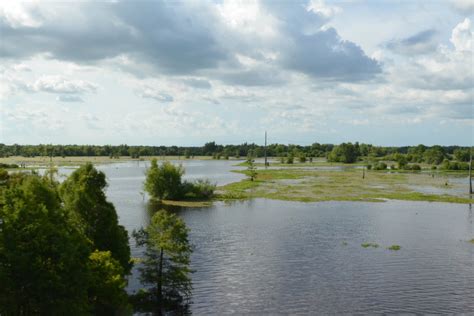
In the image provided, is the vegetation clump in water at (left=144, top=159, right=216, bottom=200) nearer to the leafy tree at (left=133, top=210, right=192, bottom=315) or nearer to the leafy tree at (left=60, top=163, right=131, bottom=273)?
the leafy tree at (left=133, top=210, right=192, bottom=315)

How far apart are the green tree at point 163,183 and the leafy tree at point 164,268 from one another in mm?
63307

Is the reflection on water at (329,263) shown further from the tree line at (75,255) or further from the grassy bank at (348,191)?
the grassy bank at (348,191)

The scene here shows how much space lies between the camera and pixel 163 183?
4067 inches

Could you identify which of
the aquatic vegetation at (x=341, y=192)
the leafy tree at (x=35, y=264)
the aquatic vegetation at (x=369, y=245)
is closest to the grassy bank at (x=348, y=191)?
the aquatic vegetation at (x=341, y=192)

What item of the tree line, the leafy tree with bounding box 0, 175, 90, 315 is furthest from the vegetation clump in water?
the leafy tree with bounding box 0, 175, 90, 315

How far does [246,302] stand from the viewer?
40.0 m

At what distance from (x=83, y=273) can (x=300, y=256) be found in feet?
104

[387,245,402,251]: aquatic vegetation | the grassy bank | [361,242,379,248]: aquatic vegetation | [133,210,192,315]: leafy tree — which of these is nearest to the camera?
[133,210,192,315]: leafy tree

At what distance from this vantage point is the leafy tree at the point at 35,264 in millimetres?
26766

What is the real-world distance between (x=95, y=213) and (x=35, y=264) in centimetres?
1073

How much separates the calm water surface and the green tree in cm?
1409

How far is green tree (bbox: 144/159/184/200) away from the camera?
10319 cm

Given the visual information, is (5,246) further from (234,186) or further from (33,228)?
(234,186)

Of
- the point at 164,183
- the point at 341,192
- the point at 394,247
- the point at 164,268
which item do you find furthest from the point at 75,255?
the point at 341,192
